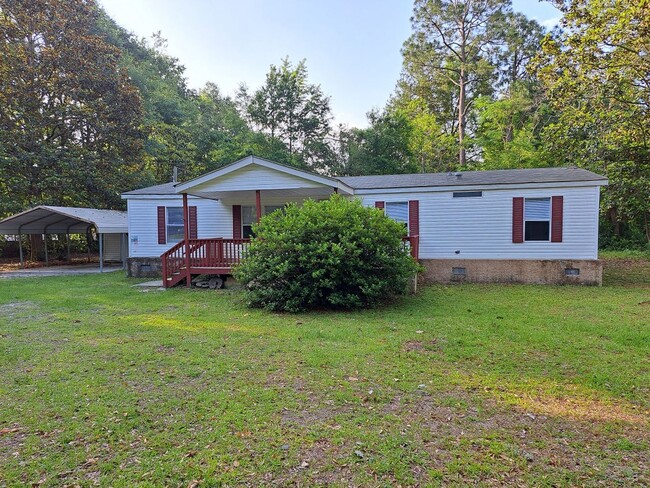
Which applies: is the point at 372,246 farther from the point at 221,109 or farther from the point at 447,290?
the point at 221,109

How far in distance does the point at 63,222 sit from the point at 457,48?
24.8 meters

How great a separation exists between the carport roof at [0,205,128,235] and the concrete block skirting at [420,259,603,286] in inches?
448

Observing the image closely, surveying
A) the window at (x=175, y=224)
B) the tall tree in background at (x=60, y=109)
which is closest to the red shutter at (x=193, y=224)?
the window at (x=175, y=224)

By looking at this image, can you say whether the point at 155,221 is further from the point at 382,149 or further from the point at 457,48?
the point at 457,48

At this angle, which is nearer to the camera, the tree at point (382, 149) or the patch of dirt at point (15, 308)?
the patch of dirt at point (15, 308)

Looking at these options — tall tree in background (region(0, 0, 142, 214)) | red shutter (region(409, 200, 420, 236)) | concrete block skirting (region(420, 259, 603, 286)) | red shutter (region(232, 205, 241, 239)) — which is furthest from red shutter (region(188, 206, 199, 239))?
tall tree in background (region(0, 0, 142, 214))

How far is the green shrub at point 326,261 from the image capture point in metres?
7.01

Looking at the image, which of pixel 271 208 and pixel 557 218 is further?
pixel 271 208

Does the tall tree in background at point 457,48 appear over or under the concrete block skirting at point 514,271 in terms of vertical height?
over

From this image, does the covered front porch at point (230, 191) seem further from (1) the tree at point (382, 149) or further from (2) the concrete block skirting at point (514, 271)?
(1) the tree at point (382, 149)

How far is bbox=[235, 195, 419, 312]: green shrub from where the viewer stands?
701 cm

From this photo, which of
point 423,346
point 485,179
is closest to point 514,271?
point 485,179

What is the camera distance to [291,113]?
25.5m

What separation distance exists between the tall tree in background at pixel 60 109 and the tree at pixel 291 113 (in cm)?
876
